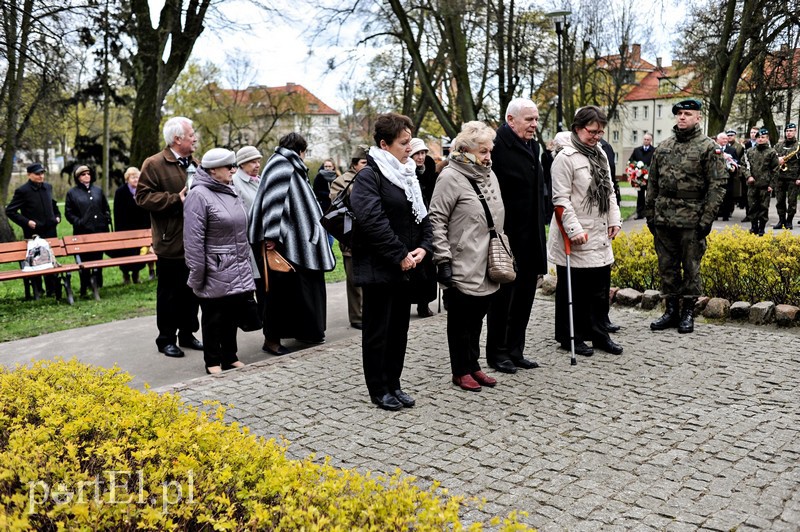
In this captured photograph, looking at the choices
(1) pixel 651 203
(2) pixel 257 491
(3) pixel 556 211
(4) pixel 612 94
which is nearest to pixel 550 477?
(2) pixel 257 491

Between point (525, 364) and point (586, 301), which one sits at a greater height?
point (586, 301)

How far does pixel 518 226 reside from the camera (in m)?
6.07

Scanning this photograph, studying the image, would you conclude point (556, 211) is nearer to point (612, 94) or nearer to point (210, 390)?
point (210, 390)

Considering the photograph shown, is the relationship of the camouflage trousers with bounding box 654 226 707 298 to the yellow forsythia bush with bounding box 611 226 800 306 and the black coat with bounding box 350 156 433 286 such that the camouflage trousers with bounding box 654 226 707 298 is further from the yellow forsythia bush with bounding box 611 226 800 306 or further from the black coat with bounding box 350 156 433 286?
the black coat with bounding box 350 156 433 286

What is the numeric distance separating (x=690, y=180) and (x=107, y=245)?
854 centimetres

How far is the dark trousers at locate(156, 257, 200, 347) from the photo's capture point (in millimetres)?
7113

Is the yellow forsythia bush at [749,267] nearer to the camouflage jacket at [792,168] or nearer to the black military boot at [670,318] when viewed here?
the black military boot at [670,318]

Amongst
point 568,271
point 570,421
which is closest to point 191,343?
point 568,271

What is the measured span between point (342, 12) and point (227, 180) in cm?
1454

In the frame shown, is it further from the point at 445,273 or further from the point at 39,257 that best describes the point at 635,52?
the point at 445,273

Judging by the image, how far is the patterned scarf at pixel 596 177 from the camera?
6.48 meters

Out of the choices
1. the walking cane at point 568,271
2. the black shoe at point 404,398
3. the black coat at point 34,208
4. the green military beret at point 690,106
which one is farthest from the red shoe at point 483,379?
the black coat at point 34,208

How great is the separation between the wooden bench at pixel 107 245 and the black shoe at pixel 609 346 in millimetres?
7338

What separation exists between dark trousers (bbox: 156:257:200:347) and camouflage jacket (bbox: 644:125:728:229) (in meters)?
4.74
